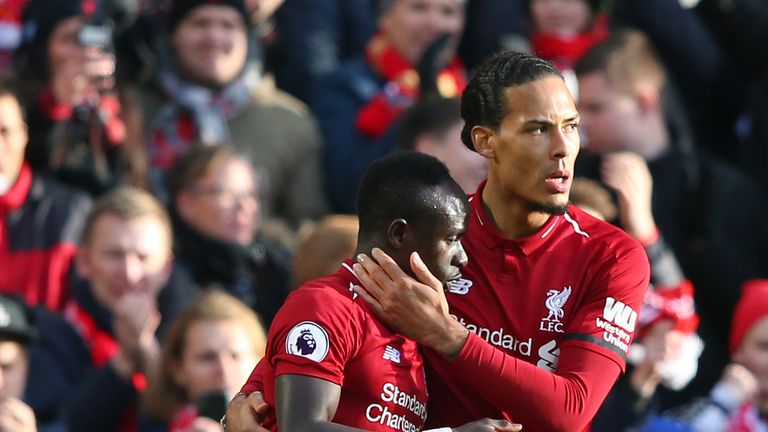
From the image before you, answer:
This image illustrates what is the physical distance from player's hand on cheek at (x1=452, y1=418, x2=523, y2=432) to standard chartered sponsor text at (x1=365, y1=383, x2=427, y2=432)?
155 millimetres

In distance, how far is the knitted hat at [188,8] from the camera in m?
8.48

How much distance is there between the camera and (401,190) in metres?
4.38

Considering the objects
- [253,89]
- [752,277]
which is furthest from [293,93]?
[752,277]

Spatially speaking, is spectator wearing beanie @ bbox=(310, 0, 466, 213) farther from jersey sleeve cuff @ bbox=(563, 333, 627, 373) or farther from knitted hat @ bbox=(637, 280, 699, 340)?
jersey sleeve cuff @ bbox=(563, 333, 627, 373)

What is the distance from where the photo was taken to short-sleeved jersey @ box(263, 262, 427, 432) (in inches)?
165

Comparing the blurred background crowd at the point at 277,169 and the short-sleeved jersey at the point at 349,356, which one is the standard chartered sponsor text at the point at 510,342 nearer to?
the short-sleeved jersey at the point at 349,356

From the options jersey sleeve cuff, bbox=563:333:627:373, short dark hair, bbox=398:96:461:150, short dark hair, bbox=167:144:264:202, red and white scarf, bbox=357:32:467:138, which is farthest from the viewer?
red and white scarf, bbox=357:32:467:138

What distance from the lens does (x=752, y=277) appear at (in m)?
7.81

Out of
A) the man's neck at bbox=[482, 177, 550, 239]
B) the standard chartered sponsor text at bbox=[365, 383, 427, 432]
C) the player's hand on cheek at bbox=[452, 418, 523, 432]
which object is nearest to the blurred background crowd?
the man's neck at bbox=[482, 177, 550, 239]

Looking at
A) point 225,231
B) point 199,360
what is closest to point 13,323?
point 199,360

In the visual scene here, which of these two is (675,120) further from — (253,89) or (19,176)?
(19,176)

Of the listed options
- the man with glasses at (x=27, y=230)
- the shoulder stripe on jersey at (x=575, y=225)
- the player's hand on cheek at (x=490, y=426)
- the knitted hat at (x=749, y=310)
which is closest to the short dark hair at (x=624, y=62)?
the knitted hat at (x=749, y=310)

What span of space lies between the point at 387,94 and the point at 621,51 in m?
1.15

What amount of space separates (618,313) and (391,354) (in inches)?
23.9
